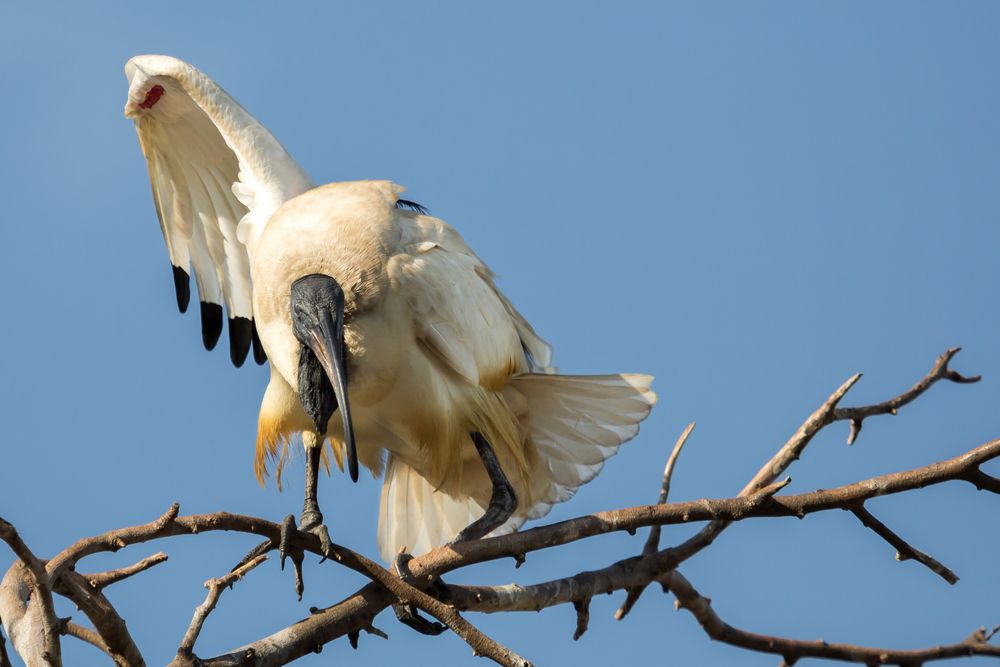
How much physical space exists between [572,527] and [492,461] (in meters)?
1.57

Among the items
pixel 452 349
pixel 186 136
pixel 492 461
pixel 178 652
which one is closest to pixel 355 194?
pixel 452 349

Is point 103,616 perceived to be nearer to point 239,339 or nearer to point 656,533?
point 656,533

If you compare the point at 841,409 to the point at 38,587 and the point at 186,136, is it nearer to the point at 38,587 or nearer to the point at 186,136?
the point at 38,587

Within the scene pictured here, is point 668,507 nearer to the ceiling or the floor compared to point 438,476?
nearer to the floor

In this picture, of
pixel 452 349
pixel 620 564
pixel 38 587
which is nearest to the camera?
pixel 38 587

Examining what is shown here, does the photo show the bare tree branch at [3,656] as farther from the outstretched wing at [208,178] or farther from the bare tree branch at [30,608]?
the outstretched wing at [208,178]

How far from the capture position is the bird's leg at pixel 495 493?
18.5ft

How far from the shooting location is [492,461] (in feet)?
18.8

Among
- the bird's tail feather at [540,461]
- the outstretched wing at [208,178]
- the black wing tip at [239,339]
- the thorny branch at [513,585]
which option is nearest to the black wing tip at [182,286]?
the outstretched wing at [208,178]

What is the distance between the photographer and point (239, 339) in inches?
285

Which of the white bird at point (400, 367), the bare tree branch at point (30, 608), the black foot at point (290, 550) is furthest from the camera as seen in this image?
the white bird at point (400, 367)

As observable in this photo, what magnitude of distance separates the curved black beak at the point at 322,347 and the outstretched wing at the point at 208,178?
3.29 feet

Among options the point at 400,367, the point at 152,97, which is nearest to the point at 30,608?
the point at 400,367

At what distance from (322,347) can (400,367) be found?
319mm
